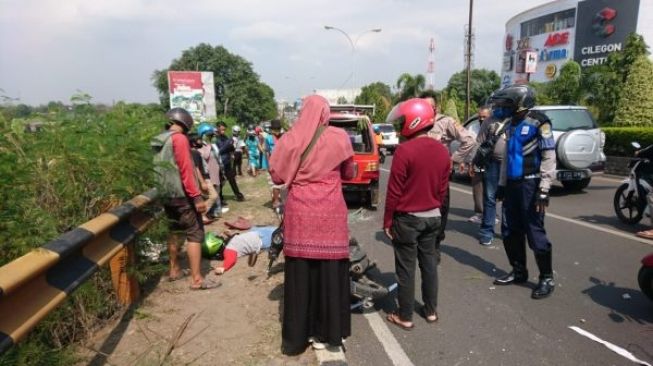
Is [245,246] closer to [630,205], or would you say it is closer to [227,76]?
[630,205]

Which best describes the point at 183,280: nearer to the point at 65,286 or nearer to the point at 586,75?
the point at 65,286

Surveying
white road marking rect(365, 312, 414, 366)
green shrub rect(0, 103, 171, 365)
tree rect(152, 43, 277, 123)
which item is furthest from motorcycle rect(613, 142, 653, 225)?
tree rect(152, 43, 277, 123)

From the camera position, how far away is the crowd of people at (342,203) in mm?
3238

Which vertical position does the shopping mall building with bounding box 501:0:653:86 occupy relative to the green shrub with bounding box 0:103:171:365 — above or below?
above

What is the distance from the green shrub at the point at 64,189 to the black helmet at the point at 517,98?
347 cm

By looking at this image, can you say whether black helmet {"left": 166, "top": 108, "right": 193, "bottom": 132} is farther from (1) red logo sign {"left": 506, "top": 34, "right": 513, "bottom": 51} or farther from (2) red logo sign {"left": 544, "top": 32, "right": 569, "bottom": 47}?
(1) red logo sign {"left": 506, "top": 34, "right": 513, "bottom": 51}

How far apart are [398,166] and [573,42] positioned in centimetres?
5129

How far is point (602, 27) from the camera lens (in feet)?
142

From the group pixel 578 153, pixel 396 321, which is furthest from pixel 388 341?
Answer: pixel 578 153

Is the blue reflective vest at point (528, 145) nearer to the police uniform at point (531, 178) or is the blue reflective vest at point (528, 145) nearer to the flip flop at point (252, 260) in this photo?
the police uniform at point (531, 178)

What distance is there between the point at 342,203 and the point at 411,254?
33.4 inches

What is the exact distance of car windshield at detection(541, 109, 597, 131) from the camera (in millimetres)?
10203

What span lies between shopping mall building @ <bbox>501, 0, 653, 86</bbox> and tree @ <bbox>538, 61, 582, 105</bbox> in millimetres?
13717

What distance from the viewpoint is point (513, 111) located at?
447 centimetres
